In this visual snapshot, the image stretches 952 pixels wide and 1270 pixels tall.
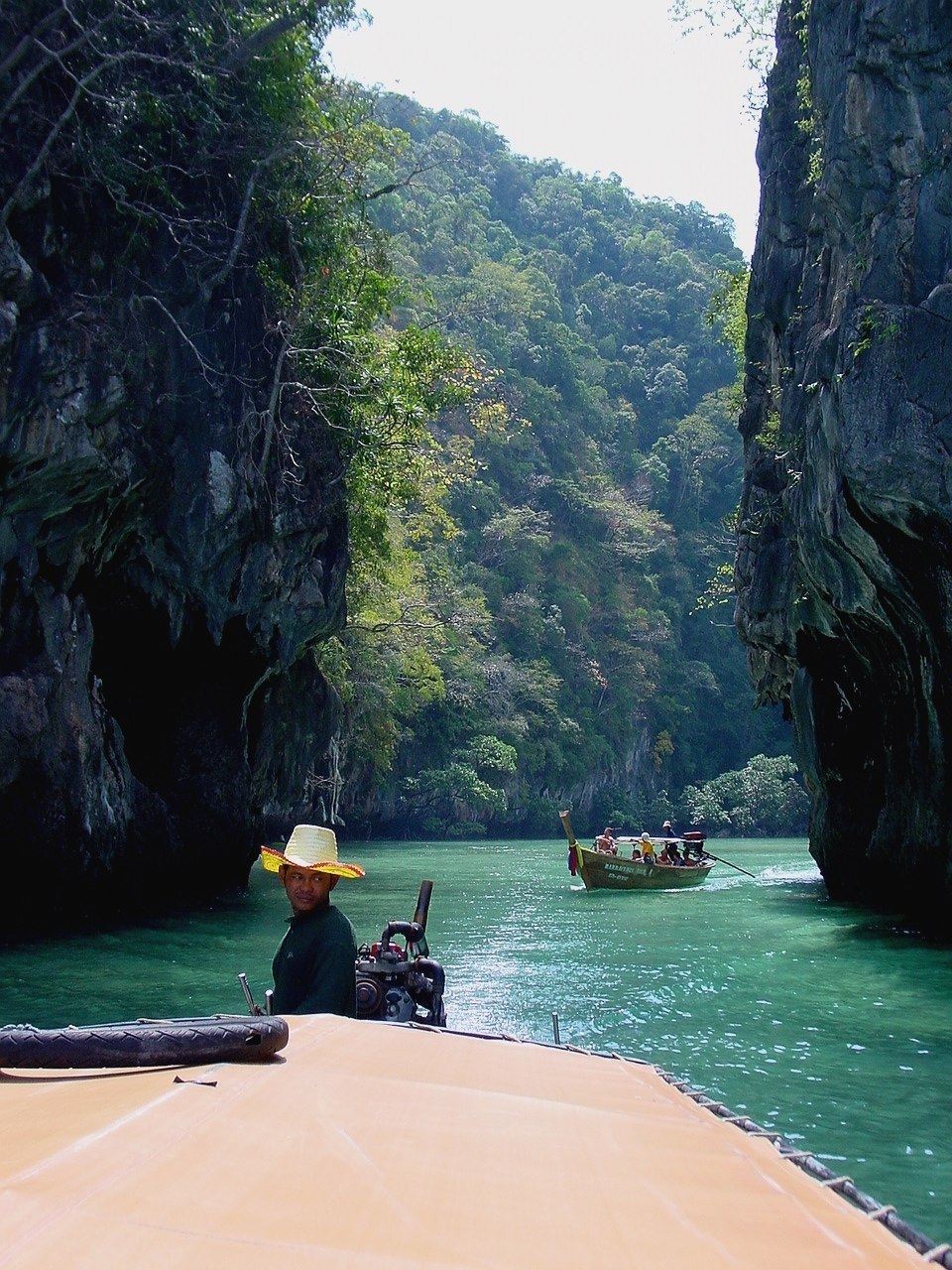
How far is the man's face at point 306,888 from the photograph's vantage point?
447 cm

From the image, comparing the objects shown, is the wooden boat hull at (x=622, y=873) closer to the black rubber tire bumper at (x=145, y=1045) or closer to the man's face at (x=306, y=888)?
the man's face at (x=306, y=888)

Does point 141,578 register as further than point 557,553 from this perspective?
No

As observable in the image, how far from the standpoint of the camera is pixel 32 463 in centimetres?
1126

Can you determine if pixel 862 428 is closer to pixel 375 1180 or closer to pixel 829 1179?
pixel 829 1179

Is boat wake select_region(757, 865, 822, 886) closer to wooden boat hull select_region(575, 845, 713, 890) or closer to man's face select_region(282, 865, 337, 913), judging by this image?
wooden boat hull select_region(575, 845, 713, 890)

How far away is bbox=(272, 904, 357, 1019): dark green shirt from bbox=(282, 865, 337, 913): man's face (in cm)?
4

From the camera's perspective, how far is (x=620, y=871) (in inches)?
841

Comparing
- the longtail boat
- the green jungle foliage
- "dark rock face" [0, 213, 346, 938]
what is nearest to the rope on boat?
"dark rock face" [0, 213, 346, 938]

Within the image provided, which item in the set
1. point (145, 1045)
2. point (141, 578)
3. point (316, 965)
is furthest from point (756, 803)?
point (145, 1045)

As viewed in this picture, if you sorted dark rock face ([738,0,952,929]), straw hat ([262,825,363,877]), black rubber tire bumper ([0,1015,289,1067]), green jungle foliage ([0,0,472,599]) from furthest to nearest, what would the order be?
green jungle foliage ([0,0,472,599]) < dark rock face ([738,0,952,929]) < straw hat ([262,825,363,877]) < black rubber tire bumper ([0,1015,289,1067])

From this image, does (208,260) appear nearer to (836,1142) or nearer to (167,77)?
(167,77)

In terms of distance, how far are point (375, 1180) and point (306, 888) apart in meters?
2.07

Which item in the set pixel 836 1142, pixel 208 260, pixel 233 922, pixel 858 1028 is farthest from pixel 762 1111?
pixel 208 260

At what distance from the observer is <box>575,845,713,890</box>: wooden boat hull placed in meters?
21.1
